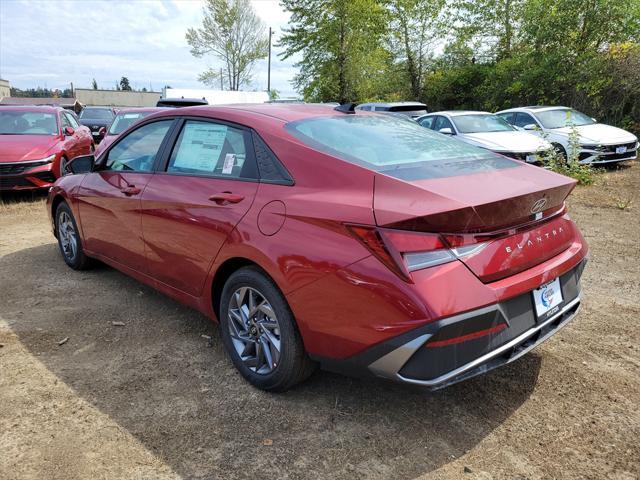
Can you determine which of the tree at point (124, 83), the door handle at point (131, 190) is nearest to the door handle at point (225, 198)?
the door handle at point (131, 190)

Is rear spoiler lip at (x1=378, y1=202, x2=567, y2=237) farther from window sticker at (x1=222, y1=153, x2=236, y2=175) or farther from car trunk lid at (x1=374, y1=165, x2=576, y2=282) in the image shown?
window sticker at (x1=222, y1=153, x2=236, y2=175)

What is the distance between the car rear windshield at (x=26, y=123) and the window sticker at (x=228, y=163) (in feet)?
24.6

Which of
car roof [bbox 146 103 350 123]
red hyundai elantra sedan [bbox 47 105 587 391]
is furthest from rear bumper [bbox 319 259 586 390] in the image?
car roof [bbox 146 103 350 123]

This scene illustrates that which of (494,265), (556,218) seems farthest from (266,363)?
(556,218)

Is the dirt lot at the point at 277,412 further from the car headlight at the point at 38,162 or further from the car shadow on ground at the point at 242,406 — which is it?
the car headlight at the point at 38,162

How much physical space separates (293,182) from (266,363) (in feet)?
3.42

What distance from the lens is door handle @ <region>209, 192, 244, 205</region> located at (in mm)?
2830

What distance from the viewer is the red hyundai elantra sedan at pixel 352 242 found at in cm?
212

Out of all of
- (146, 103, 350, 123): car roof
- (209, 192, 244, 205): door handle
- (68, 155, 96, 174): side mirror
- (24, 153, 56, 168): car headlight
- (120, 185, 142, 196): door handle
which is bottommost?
(24, 153, 56, 168): car headlight

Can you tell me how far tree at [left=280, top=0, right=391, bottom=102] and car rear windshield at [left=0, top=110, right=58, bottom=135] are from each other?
1828cm

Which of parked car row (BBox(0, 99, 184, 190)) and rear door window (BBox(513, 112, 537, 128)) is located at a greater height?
rear door window (BBox(513, 112, 537, 128))

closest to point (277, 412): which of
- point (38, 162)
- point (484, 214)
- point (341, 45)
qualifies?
point (484, 214)

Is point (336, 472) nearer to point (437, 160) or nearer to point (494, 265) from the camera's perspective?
point (494, 265)

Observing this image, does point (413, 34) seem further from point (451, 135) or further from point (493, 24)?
point (451, 135)
